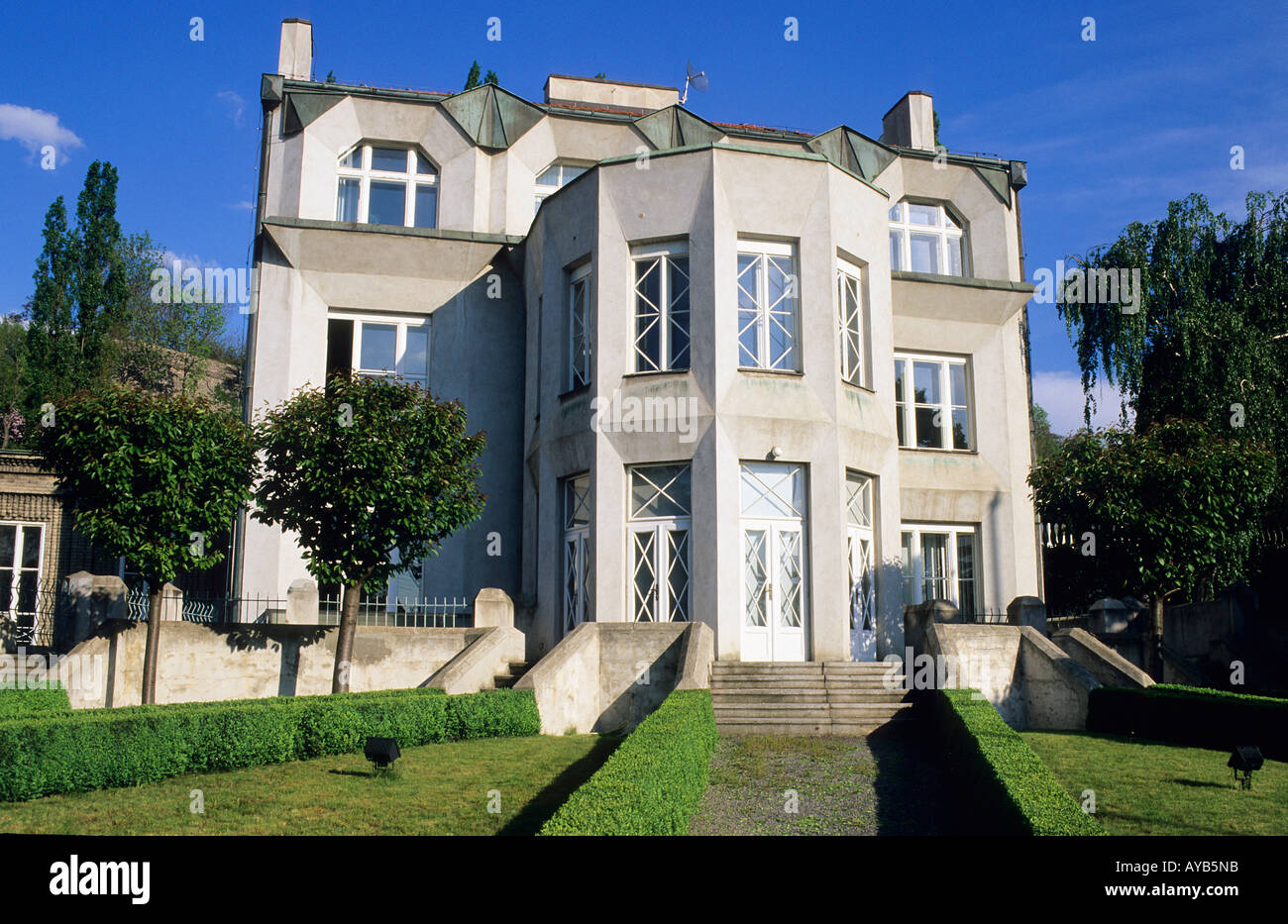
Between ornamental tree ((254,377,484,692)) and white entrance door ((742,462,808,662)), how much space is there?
459 cm

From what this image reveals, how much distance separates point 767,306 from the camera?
18.4m

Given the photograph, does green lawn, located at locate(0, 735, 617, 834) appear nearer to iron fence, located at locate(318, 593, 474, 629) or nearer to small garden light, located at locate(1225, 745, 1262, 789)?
small garden light, located at locate(1225, 745, 1262, 789)

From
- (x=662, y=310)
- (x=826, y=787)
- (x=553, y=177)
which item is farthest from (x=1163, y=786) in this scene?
(x=553, y=177)

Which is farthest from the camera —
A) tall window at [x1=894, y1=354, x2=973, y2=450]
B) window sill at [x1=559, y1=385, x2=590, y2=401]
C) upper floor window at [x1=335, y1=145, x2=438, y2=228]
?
tall window at [x1=894, y1=354, x2=973, y2=450]

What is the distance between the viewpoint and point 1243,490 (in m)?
16.6

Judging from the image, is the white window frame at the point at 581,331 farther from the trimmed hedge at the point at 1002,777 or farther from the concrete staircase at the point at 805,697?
the trimmed hedge at the point at 1002,777

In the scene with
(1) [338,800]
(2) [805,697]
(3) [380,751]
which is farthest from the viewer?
(2) [805,697]

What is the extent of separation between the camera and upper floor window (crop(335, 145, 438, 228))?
23.2 meters

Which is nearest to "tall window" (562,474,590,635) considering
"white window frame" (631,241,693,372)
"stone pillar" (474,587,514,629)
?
"stone pillar" (474,587,514,629)

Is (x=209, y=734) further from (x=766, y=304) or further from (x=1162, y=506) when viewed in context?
(x=1162, y=506)

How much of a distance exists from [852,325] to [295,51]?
14.4 metres

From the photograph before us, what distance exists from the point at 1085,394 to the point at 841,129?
1068 centimetres

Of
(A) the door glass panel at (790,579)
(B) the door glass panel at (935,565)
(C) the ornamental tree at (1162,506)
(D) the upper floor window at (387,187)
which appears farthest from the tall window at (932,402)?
(D) the upper floor window at (387,187)

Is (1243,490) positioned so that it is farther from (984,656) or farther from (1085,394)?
(1085,394)
